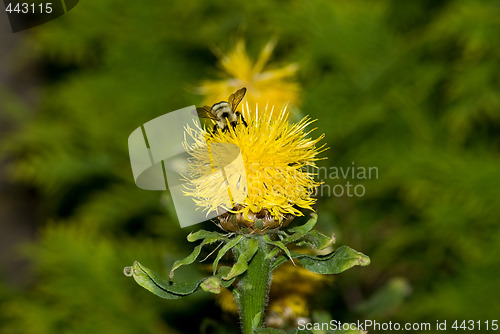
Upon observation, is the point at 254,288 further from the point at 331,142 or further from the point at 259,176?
the point at 331,142

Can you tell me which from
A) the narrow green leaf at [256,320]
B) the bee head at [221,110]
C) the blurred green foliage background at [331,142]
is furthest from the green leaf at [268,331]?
the blurred green foliage background at [331,142]

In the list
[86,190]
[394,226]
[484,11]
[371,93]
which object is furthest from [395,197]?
[86,190]

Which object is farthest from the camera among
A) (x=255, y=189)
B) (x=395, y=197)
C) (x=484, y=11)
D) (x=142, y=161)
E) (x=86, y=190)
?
(x=86, y=190)

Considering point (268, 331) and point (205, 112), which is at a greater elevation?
point (205, 112)

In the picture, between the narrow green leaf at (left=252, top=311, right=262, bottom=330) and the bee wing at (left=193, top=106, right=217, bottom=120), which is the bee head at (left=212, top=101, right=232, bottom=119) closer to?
the bee wing at (left=193, top=106, right=217, bottom=120)

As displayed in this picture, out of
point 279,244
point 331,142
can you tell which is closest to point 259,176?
point 279,244

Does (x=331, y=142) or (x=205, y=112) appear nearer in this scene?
(x=205, y=112)

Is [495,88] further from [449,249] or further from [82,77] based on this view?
[82,77]

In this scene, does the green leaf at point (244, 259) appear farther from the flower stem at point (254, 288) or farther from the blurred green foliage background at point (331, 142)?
the blurred green foliage background at point (331, 142)
